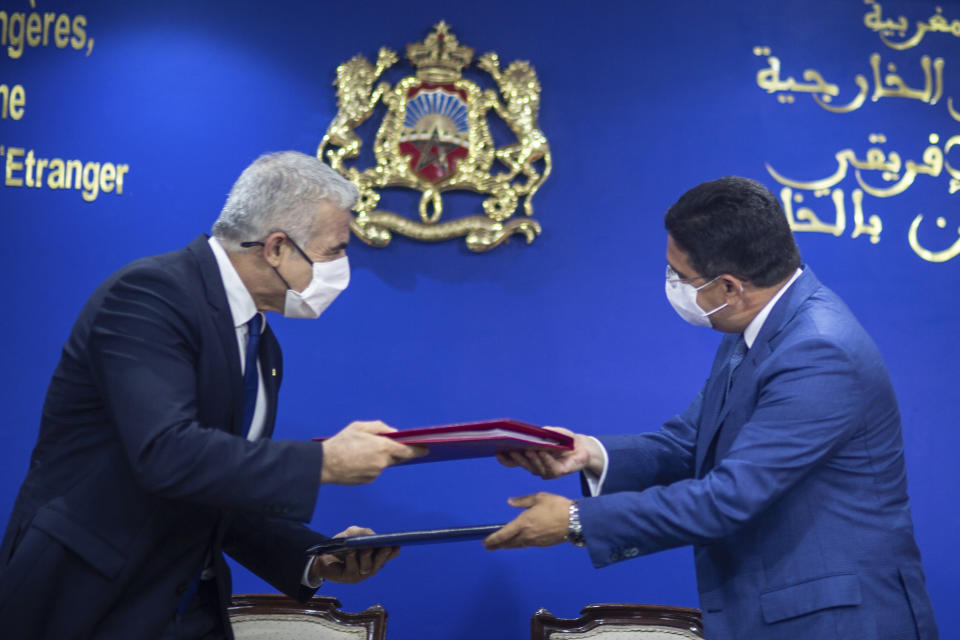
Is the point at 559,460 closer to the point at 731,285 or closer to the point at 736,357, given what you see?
the point at 736,357

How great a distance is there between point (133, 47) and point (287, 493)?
6.58 feet

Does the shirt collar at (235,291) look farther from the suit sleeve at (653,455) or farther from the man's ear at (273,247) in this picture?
the suit sleeve at (653,455)

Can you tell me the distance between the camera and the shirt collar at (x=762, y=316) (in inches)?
82.7

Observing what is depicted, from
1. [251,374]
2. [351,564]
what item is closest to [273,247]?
[251,374]

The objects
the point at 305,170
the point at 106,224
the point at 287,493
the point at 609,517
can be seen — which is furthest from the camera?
the point at 106,224

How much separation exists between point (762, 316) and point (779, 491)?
0.43 meters

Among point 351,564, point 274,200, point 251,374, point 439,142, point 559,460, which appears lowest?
point 351,564

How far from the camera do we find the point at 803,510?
1905mm

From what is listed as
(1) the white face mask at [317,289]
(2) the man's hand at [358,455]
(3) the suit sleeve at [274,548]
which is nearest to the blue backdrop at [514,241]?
(3) the suit sleeve at [274,548]

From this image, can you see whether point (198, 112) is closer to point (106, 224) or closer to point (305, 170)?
point (106, 224)

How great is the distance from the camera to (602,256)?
3.20 metres

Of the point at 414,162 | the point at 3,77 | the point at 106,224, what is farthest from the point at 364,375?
the point at 3,77

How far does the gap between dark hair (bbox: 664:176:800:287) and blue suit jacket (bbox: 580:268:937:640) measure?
A: 126mm

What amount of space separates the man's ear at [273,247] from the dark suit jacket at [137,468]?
16cm
